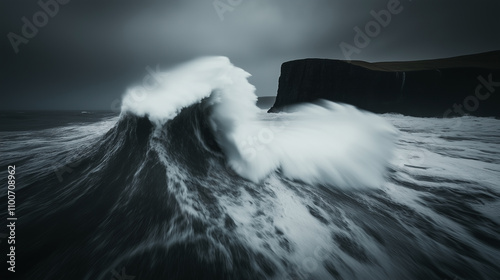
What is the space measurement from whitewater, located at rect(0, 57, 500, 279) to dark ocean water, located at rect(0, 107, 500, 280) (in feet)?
0.06

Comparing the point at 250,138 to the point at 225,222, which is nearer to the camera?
the point at 225,222

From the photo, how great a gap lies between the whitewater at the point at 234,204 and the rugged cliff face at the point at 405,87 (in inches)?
1258

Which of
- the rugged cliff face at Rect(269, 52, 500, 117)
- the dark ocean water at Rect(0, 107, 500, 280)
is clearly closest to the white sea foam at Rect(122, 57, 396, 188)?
the dark ocean water at Rect(0, 107, 500, 280)

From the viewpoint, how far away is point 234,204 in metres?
3.19

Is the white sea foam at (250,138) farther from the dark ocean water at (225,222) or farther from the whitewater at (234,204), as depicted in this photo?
the dark ocean water at (225,222)

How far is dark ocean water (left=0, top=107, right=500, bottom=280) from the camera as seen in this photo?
2107 mm

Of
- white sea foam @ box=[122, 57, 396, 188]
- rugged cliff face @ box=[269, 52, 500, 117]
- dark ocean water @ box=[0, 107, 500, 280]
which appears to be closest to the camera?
dark ocean water @ box=[0, 107, 500, 280]

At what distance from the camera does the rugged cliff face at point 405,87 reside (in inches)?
1184

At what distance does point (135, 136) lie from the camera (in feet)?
17.0

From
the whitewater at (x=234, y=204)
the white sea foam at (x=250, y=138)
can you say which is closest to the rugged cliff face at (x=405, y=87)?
the white sea foam at (x=250, y=138)

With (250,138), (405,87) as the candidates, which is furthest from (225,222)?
(405,87)

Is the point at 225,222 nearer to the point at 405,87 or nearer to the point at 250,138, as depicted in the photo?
the point at 250,138

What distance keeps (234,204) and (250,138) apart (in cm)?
289

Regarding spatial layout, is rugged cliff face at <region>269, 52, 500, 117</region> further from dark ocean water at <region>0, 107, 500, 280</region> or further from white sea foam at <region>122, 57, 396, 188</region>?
dark ocean water at <region>0, 107, 500, 280</region>
